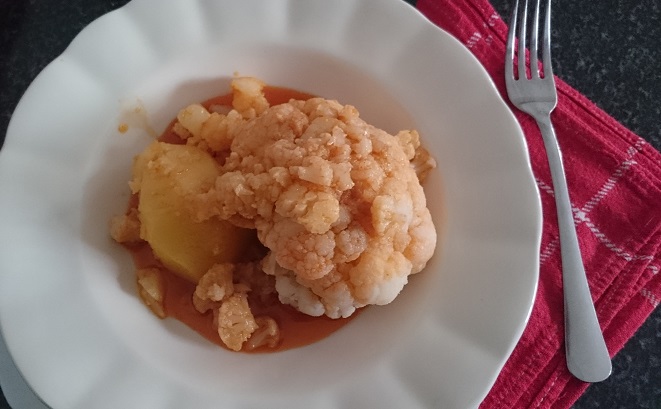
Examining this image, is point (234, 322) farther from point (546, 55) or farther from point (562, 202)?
point (546, 55)

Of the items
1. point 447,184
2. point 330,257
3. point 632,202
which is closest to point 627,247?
point 632,202

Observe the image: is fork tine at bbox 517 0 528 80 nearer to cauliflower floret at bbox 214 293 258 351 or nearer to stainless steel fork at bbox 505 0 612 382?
stainless steel fork at bbox 505 0 612 382

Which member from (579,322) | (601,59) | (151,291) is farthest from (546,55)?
(151,291)

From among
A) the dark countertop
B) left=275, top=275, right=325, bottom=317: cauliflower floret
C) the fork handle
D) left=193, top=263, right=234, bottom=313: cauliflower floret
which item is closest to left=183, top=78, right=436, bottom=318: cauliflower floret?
left=275, top=275, right=325, bottom=317: cauliflower floret

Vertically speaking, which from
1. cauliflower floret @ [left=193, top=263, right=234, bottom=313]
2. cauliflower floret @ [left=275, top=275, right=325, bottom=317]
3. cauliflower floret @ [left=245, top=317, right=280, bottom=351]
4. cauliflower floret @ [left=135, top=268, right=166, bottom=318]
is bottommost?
cauliflower floret @ [left=135, top=268, right=166, bottom=318]

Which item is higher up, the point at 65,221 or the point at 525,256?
the point at 525,256

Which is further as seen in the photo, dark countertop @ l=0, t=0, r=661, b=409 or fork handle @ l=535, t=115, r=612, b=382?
dark countertop @ l=0, t=0, r=661, b=409

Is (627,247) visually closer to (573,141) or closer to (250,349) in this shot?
(573,141)
